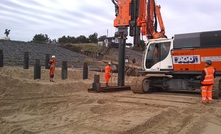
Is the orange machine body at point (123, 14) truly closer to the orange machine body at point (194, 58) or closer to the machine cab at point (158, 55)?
the machine cab at point (158, 55)

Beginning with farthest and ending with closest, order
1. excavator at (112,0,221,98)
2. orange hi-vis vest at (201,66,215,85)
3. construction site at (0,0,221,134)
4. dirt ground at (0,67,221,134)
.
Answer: excavator at (112,0,221,98) < orange hi-vis vest at (201,66,215,85) < construction site at (0,0,221,134) < dirt ground at (0,67,221,134)

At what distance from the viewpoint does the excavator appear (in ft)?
42.1

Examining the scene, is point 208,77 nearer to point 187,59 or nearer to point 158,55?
point 187,59

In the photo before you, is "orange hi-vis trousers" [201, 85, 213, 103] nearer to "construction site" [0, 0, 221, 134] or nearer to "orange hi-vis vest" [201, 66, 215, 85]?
"construction site" [0, 0, 221, 134]

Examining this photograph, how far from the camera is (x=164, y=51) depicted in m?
14.3

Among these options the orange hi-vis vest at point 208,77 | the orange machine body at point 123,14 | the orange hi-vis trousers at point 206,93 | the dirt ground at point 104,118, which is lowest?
the dirt ground at point 104,118

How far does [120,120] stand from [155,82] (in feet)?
24.5

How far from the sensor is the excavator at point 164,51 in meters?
12.8


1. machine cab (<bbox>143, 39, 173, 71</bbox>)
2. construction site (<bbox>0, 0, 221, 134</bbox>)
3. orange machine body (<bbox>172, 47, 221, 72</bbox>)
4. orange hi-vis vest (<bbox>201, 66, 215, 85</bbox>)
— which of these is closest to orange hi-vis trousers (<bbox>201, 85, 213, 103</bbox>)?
construction site (<bbox>0, 0, 221, 134</bbox>)

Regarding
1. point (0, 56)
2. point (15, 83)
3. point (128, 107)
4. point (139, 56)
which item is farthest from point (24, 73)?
point (139, 56)

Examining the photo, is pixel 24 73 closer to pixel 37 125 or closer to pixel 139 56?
pixel 37 125

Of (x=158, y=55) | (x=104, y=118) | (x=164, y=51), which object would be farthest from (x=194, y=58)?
(x=104, y=118)

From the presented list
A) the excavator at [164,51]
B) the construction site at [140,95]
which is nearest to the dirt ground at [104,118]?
the construction site at [140,95]

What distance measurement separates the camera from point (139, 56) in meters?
48.5
